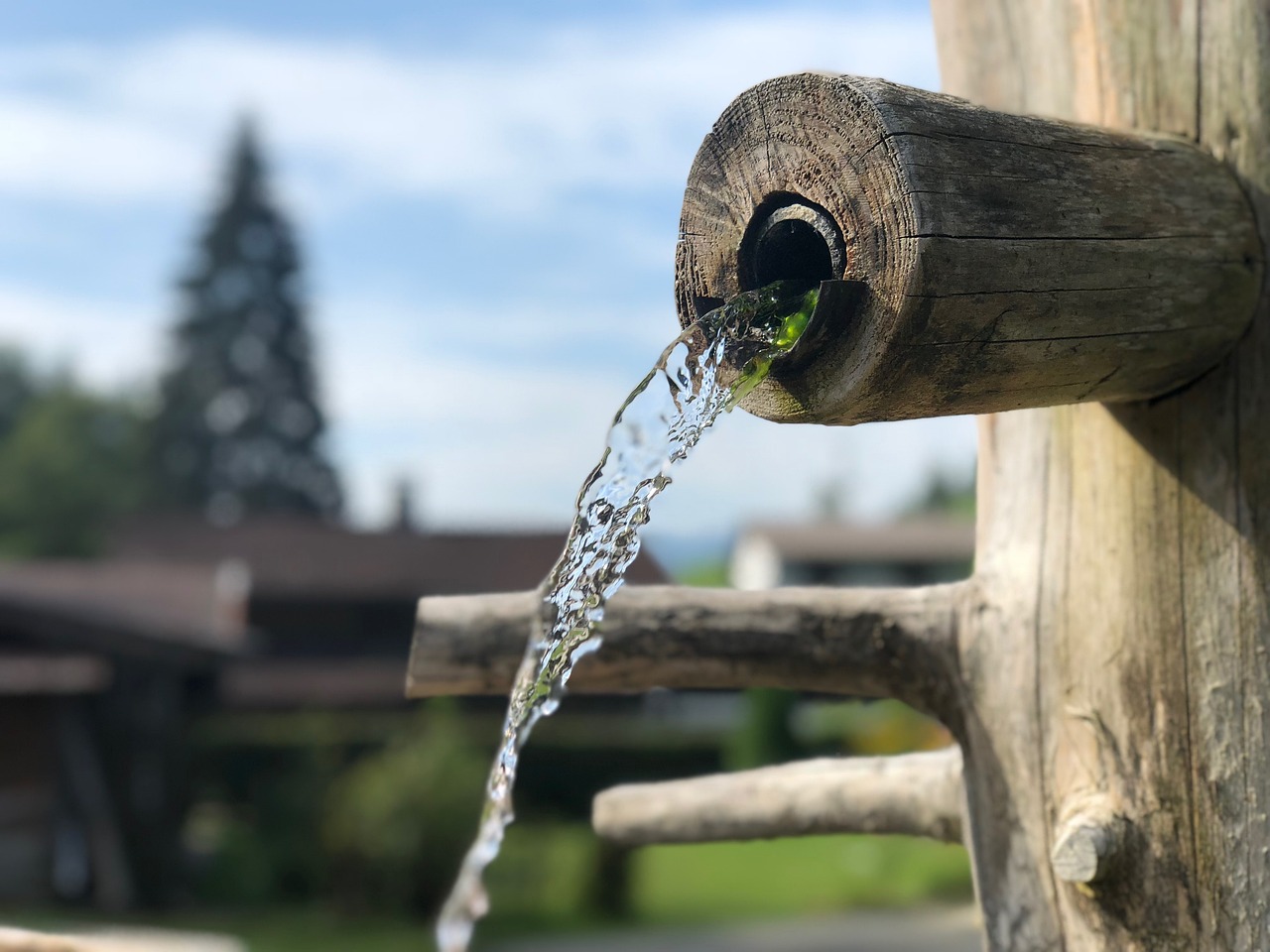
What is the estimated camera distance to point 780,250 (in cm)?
159

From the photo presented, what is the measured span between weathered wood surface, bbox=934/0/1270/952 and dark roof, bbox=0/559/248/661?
13.5m

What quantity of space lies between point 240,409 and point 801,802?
150 feet

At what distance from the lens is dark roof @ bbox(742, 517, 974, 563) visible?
133 ft

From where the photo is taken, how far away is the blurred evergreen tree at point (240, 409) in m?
45.8

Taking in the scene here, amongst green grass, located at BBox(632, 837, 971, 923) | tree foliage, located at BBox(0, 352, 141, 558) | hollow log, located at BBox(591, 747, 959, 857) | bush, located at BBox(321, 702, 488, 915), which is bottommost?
green grass, located at BBox(632, 837, 971, 923)

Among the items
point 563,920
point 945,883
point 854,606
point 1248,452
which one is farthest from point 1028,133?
point 945,883

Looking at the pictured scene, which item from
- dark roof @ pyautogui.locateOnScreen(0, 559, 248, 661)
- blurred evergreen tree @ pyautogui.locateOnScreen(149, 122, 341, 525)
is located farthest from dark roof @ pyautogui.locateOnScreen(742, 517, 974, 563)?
dark roof @ pyautogui.locateOnScreen(0, 559, 248, 661)

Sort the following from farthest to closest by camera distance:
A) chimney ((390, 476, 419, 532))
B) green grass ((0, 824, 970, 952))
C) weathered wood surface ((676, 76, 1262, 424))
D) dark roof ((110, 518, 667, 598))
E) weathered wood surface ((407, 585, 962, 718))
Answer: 1. chimney ((390, 476, 419, 532))
2. dark roof ((110, 518, 667, 598))
3. green grass ((0, 824, 970, 952))
4. weathered wood surface ((407, 585, 962, 718))
5. weathered wood surface ((676, 76, 1262, 424))

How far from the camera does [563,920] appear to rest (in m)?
15.4

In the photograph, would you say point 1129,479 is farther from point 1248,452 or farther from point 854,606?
point 854,606

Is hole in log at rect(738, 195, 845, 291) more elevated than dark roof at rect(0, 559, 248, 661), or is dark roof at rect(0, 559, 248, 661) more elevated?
hole in log at rect(738, 195, 845, 291)

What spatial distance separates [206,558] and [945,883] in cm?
1807

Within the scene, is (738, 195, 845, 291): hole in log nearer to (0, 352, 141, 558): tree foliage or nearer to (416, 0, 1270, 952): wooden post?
(416, 0, 1270, 952): wooden post

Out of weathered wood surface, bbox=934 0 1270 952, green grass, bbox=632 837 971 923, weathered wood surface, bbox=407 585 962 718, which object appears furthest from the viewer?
green grass, bbox=632 837 971 923
